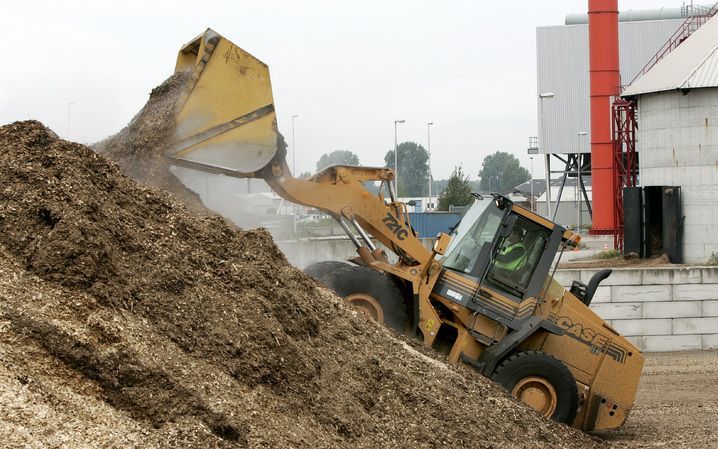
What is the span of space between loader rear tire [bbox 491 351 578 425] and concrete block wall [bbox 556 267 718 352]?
7.60 meters

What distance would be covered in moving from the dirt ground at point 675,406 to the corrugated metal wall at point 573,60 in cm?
3970

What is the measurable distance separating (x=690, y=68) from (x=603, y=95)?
12.4 metres

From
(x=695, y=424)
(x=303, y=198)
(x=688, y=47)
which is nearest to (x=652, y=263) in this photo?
(x=688, y=47)

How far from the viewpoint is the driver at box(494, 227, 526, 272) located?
11422mm

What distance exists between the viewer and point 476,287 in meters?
11.4

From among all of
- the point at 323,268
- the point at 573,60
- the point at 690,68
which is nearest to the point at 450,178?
the point at 573,60

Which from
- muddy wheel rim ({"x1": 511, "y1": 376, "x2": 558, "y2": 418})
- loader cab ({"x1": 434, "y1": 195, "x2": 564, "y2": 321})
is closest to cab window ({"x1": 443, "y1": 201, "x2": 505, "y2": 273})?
loader cab ({"x1": 434, "y1": 195, "x2": 564, "y2": 321})

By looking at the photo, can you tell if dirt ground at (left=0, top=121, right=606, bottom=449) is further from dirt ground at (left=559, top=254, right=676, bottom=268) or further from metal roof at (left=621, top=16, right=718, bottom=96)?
metal roof at (left=621, top=16, right=718, bottom=96)

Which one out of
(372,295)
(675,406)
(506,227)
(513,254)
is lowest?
(675,406)

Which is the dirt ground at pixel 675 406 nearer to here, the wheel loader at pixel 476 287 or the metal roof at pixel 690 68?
the wheel loader at pixel 476 287

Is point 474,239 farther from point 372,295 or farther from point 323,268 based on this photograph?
point 323,268

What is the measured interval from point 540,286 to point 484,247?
743 millimetres

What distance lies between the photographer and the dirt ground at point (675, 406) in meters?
11.2

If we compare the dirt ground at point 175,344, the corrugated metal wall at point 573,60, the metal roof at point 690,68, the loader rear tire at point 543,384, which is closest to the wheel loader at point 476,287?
the loader rear tire at point 543,384
